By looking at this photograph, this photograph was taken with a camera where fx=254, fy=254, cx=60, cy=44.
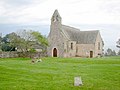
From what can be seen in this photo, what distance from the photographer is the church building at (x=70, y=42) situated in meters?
67.5

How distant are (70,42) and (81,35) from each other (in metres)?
6.18

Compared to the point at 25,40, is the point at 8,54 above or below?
below

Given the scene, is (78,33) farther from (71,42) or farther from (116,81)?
(116,81)

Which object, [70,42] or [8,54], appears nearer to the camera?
[8,54]

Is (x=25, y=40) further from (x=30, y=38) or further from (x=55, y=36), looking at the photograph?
(x=55, y=36)

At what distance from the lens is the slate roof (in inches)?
2768

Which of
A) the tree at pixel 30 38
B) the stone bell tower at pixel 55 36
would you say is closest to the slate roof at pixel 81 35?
the stone bell tower at pixel 55 36

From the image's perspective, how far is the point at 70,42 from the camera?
225ft

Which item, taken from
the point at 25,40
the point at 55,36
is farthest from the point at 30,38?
the point at 55,36

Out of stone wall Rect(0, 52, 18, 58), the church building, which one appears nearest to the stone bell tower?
the church building

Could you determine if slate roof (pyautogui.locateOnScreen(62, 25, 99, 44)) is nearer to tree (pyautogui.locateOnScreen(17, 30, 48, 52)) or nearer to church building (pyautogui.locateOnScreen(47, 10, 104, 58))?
church building (pyautogui.locateOnScreen(47, 10, 104, 58))

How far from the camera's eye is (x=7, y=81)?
1667 centimetres

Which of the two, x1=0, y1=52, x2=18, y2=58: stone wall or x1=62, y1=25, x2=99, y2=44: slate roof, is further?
x1=62, y1=25, x2=99, y2=44: slate roof

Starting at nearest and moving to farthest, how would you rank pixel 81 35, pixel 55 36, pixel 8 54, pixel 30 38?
A: 1. pixel 8 54
2. pixel 30 38
3. pixel 55 36
4. pixel 81 35
